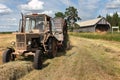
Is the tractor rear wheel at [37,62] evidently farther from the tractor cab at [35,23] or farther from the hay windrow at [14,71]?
the tractor cab at [35,23]

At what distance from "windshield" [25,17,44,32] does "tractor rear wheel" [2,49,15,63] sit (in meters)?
2.05

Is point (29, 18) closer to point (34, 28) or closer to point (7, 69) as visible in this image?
point (34, 28)

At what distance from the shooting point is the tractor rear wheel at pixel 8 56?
14.6 m

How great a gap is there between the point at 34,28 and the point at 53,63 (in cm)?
290

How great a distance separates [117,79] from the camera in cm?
1132

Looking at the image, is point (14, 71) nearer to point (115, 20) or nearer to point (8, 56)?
point (8, 56)

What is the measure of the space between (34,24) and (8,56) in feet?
9.01

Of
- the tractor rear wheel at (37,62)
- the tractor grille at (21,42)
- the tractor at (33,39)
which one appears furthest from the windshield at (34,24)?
the tractor rear wheel at (37,62)

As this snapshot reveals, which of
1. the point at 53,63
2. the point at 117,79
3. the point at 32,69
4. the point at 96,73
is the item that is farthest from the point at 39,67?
the point at 117,79

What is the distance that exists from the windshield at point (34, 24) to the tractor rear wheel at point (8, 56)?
2047 mm

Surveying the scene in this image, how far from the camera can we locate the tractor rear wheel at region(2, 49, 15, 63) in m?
14.6

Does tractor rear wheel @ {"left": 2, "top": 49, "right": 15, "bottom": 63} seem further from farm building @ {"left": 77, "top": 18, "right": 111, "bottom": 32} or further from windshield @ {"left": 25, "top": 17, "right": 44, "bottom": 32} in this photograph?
farm building @ {"left": 77, "top": 18, "right": 111, "bottom": 32}

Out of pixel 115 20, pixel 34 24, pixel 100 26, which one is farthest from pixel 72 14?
pixel 34 24

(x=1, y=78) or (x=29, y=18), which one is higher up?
(x=29, y=18)
